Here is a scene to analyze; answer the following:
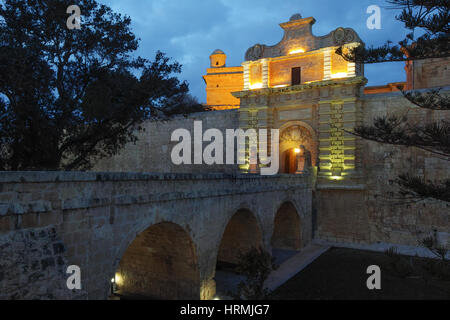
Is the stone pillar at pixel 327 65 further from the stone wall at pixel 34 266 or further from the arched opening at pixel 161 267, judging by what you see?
the stone wall at pixel 34 266

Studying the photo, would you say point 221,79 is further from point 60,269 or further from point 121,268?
point 60,269

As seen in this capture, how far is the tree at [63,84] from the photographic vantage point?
7625 mm

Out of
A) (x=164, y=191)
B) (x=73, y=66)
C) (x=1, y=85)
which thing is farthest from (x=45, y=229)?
(x=73, y=66)

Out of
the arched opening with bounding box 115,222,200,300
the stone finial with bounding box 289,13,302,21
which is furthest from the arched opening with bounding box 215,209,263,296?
the stone finial with bounding box 289,13,302,21

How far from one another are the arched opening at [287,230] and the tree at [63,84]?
25.2 ft

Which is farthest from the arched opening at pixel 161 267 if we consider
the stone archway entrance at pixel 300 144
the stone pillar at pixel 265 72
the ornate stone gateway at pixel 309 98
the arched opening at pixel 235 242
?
the stone pillar at pixel 265 72

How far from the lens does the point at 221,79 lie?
3516 centimetres

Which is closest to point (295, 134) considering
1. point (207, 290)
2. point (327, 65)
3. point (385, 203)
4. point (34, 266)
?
point (327, 65)

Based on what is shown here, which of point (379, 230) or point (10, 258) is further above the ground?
Result: point (10, 258)

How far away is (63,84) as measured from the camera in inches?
356

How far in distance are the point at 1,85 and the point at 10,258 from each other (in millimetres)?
4838

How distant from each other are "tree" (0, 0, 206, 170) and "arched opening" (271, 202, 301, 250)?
25.2 feet

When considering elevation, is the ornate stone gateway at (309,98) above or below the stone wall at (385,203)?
above

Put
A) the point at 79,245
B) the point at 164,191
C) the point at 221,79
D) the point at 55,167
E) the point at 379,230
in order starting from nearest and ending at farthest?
the point at 79,245 → the point at 164,191 → the point at 55,167 → the point at 379,230 → the point at 221,79
